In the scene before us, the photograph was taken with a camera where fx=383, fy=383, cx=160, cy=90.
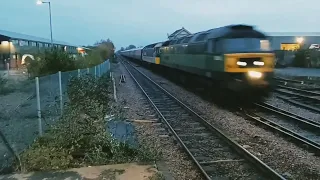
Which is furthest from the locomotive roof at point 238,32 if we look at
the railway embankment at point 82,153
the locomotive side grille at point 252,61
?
the railway embankment at point 82,153

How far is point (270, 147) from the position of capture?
28.5 feet

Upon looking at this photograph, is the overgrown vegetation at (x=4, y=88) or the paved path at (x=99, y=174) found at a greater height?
the overgrown vegetation at (x=4, y=88)

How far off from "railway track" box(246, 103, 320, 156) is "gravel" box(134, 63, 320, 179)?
0.83 ft

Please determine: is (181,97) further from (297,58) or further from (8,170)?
(297,58)

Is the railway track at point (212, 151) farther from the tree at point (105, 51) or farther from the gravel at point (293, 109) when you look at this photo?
the tree at point (105, 51)

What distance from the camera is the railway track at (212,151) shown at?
6910mm

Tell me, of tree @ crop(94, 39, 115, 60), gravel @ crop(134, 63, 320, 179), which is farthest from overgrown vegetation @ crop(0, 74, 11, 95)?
tree @ crop(94, 39, 115, 60)

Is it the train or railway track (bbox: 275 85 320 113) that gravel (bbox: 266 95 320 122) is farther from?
the train

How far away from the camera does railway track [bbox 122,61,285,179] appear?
6910 mm

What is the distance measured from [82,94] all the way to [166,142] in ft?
8.81

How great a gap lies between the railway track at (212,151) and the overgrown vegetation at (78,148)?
1.17m

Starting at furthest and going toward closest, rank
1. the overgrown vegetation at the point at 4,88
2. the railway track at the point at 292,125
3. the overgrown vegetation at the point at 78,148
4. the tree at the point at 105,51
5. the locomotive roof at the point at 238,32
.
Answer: the tree at the point at 105,51 < the overgrown vegetation at the point at 4,88 < the locomotive roof at the point at 238,32 < the railway track at the point at 292,125 < the overgrown vegetation at the point at 78,148

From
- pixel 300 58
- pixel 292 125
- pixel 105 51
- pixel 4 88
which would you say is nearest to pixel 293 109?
pixel 292 125

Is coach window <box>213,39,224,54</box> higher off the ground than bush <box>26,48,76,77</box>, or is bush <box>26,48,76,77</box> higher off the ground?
coach window <box>213,39,224,54</box>
